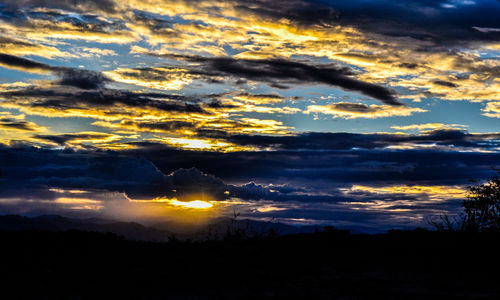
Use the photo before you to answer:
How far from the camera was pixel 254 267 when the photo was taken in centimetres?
1700

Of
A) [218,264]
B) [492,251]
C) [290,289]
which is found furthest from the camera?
[492,251]

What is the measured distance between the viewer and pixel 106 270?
52.0 ft

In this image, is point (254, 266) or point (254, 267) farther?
point (254, 266)

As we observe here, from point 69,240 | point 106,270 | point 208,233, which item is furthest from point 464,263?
point 69,240

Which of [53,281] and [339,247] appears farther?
[339,247]

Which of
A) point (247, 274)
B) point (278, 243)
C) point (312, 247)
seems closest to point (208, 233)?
point (278, 243)

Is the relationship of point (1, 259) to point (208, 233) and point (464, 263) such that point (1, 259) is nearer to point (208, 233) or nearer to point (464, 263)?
point (208, 233)

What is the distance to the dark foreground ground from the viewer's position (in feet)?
44.5

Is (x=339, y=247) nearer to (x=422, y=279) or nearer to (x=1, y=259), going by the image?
(x=422, y=279)

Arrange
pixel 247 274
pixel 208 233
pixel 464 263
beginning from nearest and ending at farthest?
pixel 247 274, pixel 464 263, pixel 208 233

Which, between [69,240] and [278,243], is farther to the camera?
[278,243]

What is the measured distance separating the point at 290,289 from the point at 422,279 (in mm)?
4837

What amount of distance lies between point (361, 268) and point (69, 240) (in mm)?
11907

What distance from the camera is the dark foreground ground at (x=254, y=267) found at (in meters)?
13.6
